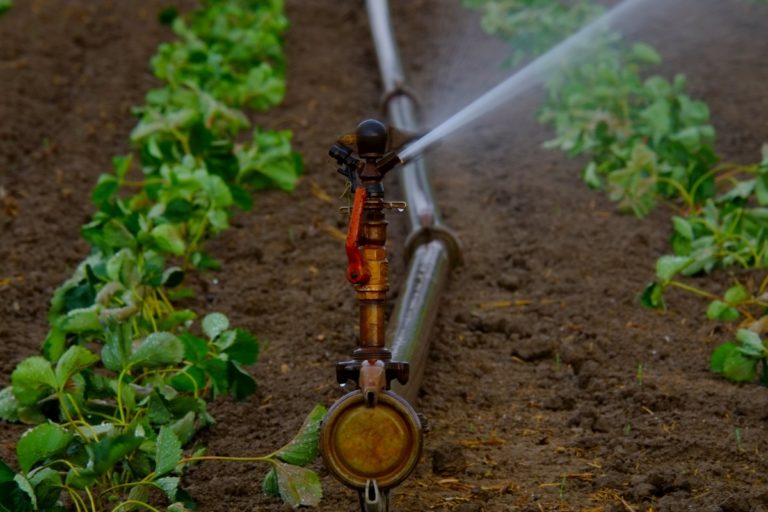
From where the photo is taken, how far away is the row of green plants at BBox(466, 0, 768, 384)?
11.5 ft

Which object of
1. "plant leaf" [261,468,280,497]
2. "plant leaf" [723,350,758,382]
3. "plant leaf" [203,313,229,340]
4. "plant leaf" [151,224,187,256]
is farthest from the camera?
"plant leaf" [151,224,187,256]

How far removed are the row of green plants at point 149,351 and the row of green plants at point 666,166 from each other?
1.15 metres

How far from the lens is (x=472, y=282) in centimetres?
396

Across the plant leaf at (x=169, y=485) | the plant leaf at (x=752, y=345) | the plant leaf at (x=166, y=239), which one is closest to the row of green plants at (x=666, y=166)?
the plant leaf at (x=752, y=345)

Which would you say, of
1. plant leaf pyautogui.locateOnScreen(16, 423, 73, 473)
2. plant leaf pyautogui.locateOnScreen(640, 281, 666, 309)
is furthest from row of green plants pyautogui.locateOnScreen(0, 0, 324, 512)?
plant leaf pyautogui.locateOnScreen(640, 281, 666, 309)

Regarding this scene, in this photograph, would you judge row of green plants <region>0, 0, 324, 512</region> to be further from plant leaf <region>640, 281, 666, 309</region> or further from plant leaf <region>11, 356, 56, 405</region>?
plant leaf <region>640, 281, 666, 309</region>

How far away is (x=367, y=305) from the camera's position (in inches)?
89.7

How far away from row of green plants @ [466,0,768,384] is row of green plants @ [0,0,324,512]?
3.79 feet

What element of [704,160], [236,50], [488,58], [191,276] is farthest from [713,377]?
[488,58]

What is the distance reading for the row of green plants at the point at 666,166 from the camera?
352 centimetres

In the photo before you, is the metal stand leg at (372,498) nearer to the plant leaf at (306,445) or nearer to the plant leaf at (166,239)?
the plant leaf at (306,445)

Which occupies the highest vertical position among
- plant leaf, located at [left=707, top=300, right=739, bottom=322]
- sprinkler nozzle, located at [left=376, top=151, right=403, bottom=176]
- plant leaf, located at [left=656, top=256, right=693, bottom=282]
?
sprinkler nozzle, located at [left=376, top=151, right=403, bottom=176]

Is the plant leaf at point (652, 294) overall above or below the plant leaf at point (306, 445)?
above

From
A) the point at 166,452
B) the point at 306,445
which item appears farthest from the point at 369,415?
the point at 166,452
